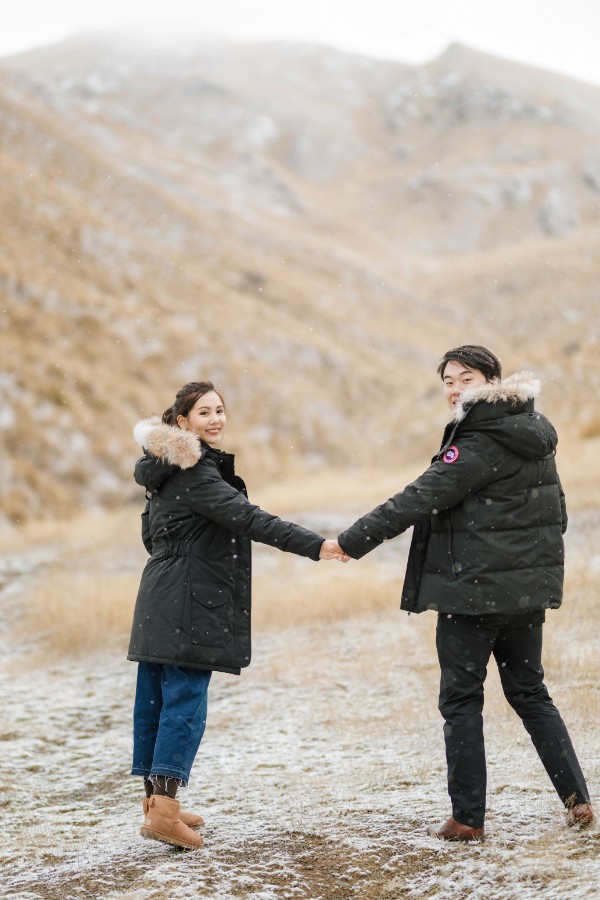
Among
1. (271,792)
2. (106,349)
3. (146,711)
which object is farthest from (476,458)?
(106,349)

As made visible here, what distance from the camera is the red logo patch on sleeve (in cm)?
397

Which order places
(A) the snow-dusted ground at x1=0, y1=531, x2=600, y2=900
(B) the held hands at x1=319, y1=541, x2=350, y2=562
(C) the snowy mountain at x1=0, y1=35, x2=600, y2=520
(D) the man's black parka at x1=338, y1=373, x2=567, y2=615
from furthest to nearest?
(C) the snowy mountain at x1=0, y1=35, x2=600, y2=520 < (B) the held hands at x1=319, y1=541, x2=350, y2=562 < (D) the man's black parka at x1=338, y1=373, x2=567, y2=615 < (A) the snow-dusted ground at x1=0, y1=531, x2=600, y2=900

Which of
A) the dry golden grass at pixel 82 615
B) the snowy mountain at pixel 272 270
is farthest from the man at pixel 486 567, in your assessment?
the snowy mountain at pixel 272 270

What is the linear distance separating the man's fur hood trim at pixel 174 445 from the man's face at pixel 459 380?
130cm

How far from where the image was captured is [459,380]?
4242 millimetres

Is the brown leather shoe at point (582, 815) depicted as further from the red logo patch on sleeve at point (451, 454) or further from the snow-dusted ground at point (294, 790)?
the red logo patch on sleeve at point (451, 454)

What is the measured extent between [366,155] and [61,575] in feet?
232

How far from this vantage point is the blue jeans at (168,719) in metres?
4.09

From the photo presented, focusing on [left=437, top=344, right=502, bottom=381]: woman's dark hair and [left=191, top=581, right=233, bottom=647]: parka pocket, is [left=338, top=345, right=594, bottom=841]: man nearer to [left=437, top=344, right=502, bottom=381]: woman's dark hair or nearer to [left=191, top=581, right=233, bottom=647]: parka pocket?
[left=437, top=344, right=502, bottom=381]: woman's dark hair

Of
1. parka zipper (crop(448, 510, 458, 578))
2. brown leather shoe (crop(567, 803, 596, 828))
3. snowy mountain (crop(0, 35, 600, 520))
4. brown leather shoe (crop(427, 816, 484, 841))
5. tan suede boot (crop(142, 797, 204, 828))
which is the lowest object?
Answer: tan suede boot (crop(142, 797, 204, 828))

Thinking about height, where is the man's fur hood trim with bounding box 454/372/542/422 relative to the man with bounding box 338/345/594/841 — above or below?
above

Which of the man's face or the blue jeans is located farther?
the man's face

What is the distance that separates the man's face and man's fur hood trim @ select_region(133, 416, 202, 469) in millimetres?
1298

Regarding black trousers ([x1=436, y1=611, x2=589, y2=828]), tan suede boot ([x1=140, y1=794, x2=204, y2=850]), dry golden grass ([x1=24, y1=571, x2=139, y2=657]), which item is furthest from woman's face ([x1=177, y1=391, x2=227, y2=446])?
dry golden grass ([x1=24, y1=571, x2=139, y2=657])
